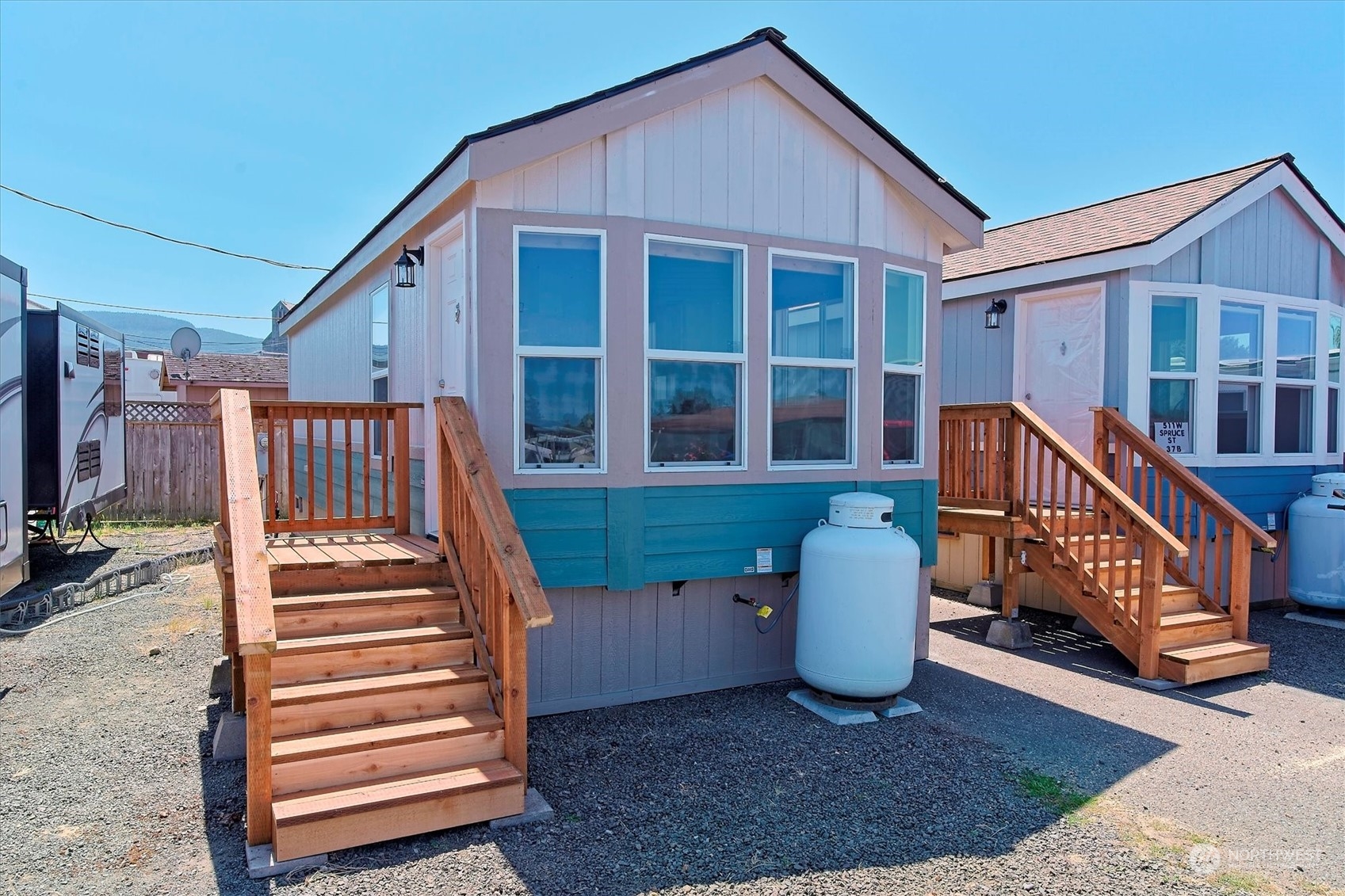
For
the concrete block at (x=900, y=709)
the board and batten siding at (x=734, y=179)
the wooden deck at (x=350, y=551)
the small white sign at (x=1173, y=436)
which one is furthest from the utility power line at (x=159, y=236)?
the small white sign at (x=1173, y=436)

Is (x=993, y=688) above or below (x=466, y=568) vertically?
below

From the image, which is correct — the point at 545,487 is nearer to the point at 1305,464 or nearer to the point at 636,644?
the point at 636,644

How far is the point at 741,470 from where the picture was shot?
5152 mm

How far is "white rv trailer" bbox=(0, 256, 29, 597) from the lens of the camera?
575 cm

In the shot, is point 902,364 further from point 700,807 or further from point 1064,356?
point 700,807

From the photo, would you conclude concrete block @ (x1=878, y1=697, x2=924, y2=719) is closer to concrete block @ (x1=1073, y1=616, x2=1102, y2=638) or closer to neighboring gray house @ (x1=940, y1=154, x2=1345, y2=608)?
concrete block @ (x1=1073, y1=616, x2=1102, y2=638)

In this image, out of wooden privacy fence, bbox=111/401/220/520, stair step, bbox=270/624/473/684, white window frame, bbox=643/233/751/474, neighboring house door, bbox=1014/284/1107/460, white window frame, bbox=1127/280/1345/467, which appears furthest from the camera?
wooden privacy fence, bbox=111/401/220/520

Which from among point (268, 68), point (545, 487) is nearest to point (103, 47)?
point (268, 68)

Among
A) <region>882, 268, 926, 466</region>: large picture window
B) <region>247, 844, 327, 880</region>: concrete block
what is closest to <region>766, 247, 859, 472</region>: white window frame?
<region>882, 268, 926, 466</region>: large picture window

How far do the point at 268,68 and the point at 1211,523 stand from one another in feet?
49.4

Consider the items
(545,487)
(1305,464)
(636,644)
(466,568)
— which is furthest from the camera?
(1305,464)

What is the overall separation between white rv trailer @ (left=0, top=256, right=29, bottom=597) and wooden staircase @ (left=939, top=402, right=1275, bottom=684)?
7.44 m

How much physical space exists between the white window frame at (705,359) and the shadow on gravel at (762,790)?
149 cm

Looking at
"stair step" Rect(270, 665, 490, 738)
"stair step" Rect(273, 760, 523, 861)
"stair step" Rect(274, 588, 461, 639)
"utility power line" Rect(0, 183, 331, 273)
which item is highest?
"utility power line" Rect(0, 183, 331, 273)
